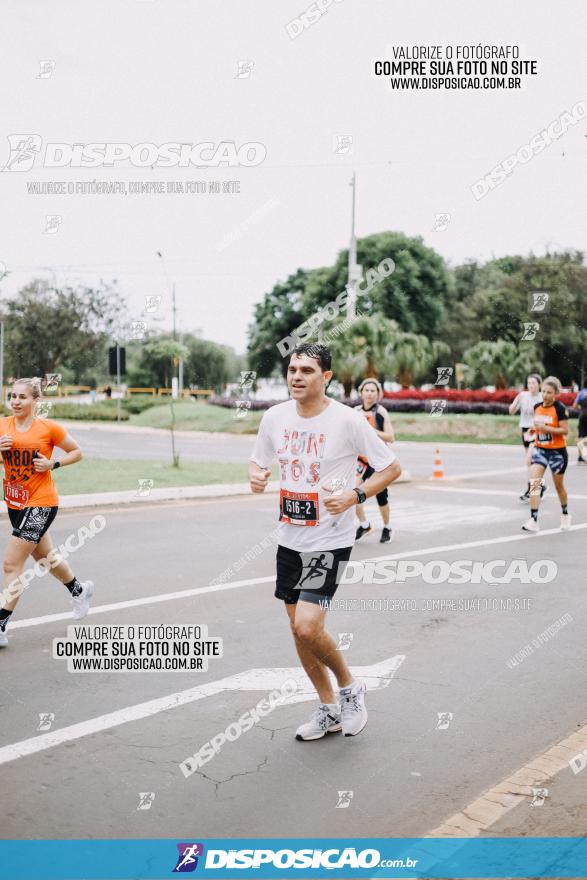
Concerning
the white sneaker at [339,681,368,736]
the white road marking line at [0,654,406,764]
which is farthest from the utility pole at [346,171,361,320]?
the white sneaker at [339,681,368,736]

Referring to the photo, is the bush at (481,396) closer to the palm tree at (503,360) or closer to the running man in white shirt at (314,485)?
the palm tree at (503,360)

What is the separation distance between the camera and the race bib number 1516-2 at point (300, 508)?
459 centimetres

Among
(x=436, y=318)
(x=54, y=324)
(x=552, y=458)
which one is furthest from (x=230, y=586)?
(x=436, y=318)

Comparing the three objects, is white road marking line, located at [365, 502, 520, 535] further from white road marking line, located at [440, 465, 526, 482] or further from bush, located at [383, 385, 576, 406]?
bush, located at [383, 385, 576, 406]

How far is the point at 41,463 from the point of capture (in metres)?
6.41

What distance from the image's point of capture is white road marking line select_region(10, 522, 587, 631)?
7.17 m

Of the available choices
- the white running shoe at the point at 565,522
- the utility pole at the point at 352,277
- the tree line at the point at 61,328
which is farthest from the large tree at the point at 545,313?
the white running shoe at the point at 565,522

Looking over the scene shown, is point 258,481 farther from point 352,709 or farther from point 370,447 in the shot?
point 352,709

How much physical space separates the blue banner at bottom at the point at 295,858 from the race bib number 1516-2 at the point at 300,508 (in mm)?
1525

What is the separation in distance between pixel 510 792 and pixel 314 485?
1673 mm

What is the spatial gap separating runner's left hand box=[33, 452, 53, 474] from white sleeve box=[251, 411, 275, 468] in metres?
2.09

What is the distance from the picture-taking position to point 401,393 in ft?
134

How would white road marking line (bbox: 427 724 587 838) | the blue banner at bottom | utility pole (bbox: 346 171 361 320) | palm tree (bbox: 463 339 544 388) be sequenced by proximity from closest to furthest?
the blue banner at bottom, white road marking line (bbox: 427 724 587 838), utility pole (bbox: 346 171 361 320), palm tree (bbox: 463 339 544 388)

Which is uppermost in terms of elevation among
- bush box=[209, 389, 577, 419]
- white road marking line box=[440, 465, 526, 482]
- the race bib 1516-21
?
the race bib 1516-21
